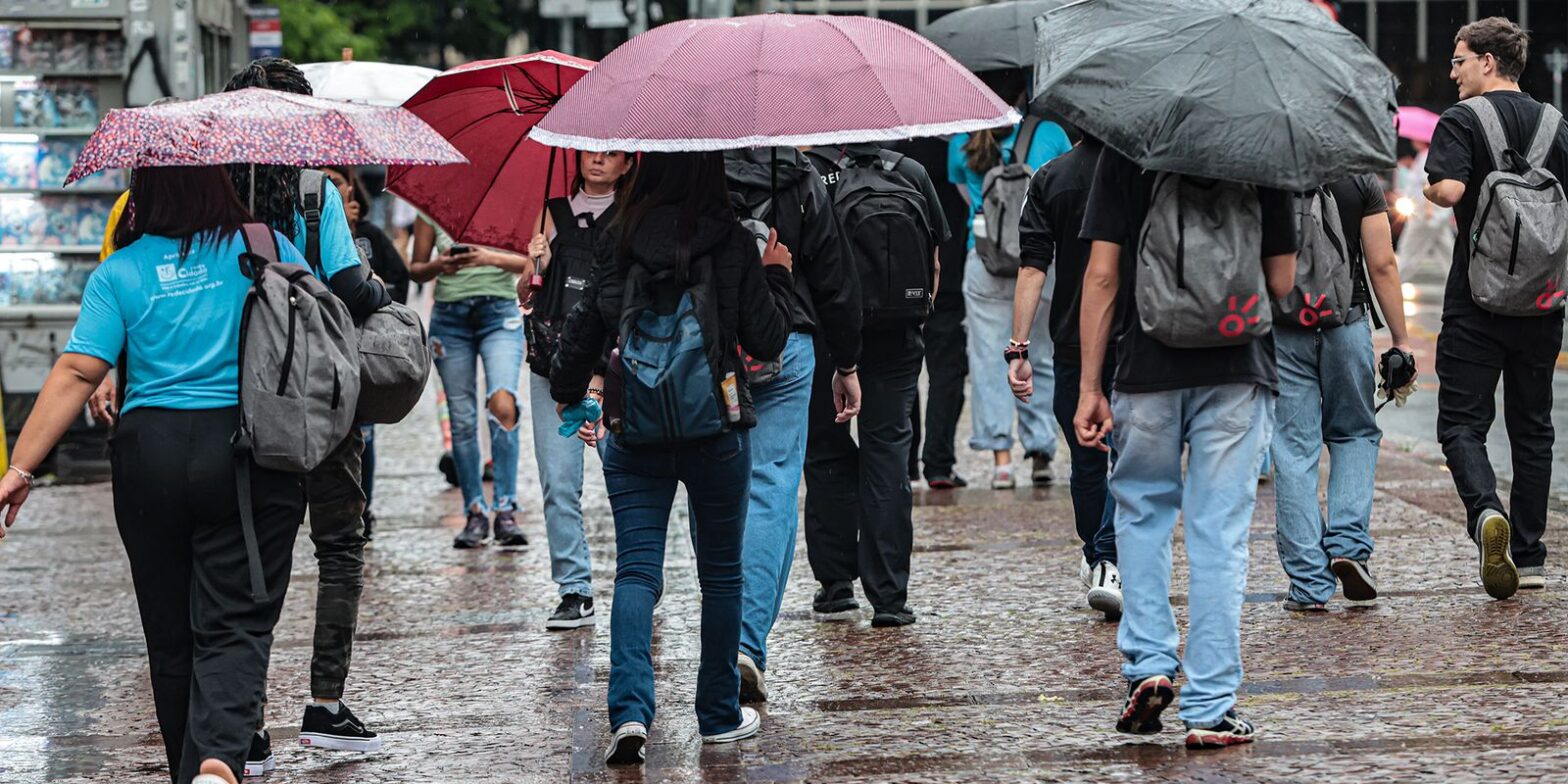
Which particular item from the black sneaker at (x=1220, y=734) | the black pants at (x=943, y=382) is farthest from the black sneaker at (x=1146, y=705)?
the black pants at (x=943, y=382)

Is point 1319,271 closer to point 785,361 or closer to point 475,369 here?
point 785,361

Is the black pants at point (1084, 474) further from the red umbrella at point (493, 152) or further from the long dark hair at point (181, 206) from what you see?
the long dark hair at point (181, 206)

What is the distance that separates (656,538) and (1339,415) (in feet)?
9.28

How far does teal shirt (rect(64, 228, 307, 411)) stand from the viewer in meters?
4.74

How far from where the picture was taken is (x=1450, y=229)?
26.3 meters

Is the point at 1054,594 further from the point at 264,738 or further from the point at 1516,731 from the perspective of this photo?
the point at 264,738

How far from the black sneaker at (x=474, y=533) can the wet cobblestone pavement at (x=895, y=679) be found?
0.46 ft

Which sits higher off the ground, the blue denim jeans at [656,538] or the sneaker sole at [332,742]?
the blue denim jeans at [656,538]

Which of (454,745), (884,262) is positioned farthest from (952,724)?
(884,262)

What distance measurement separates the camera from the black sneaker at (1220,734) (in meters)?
5.30

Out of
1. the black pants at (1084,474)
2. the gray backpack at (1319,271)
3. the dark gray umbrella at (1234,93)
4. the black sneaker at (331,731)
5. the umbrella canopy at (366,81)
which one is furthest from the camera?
the umbrella canopy at (366,81)

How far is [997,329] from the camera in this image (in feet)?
33.9

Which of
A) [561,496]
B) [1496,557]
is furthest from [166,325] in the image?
[1496,557]

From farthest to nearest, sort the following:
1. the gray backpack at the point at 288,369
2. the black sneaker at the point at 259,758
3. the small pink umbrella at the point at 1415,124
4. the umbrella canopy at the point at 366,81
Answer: the small pink umbrella at the point at 1415,124
the umbrella canopy at the point at 366,81
the black sneaker at the point at 259,758
the gray backpack at the point at 288,369
